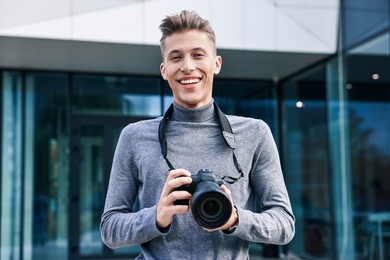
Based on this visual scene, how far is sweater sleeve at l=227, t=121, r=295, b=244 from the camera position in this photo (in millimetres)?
1092

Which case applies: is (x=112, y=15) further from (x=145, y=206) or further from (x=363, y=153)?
(x=145, y=206)

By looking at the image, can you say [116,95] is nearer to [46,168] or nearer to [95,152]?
[95,152]

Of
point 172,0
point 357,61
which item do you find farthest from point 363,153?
point 172,0

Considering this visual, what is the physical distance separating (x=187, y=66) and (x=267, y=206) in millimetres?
370

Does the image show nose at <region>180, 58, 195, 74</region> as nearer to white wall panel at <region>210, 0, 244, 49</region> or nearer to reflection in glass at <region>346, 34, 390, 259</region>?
reflection in glass at <region>346, 34, 390, 259</region>

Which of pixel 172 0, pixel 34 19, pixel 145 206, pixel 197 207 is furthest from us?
pixel 172 0

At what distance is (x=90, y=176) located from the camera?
7.89 metres

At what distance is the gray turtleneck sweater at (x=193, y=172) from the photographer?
1138 mm

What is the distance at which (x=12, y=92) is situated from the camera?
7.82m

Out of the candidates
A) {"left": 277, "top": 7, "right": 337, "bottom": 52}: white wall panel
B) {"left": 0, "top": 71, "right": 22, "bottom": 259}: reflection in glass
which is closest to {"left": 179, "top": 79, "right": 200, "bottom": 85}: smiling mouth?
{"left": 277, "top": 7, "right": 337, "bottom": 52}: white wall panel

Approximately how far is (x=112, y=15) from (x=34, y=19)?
0.92m

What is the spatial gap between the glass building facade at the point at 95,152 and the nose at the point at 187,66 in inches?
230

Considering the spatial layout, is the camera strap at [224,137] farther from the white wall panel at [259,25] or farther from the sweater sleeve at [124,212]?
the white wall panel at [259,25]

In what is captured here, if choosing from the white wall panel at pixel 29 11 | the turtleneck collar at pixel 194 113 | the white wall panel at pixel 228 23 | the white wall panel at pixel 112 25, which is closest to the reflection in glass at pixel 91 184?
the white wall panel at pixel 112 25
